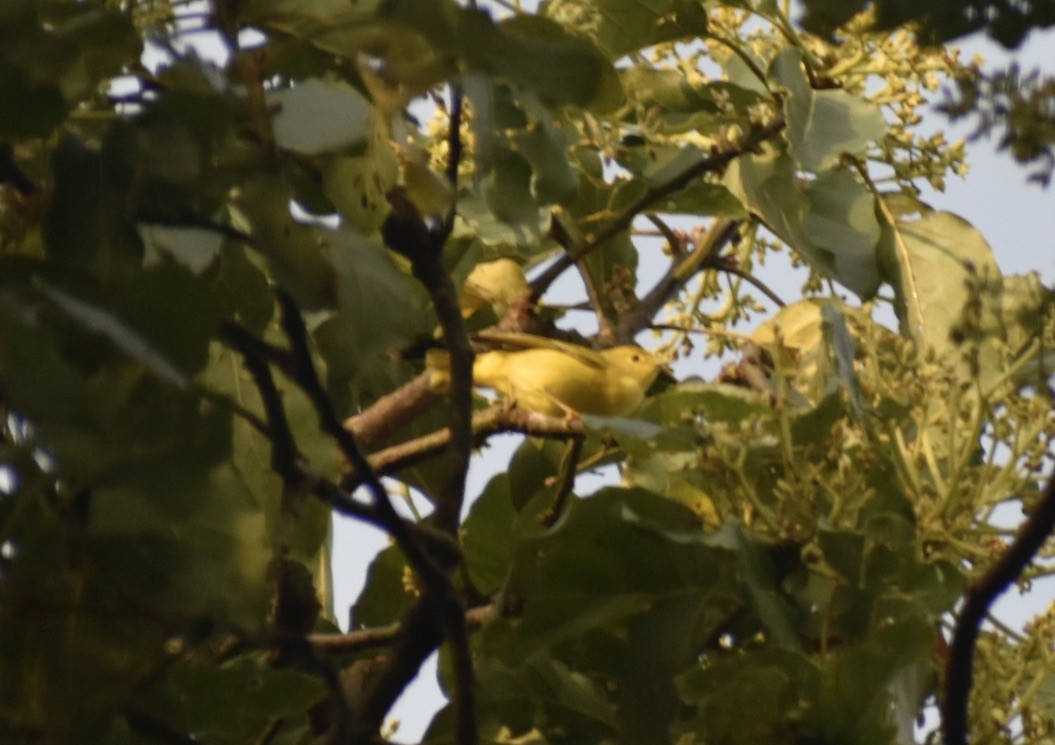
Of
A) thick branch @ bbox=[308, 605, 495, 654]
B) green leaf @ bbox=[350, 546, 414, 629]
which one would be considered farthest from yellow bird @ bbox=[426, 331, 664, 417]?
thick branch @ bbox=[308, 605, 495, 654]

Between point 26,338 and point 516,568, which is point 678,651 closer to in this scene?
point 516,568

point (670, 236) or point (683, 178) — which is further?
point (670, 236)

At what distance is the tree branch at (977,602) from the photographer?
45 centimetres

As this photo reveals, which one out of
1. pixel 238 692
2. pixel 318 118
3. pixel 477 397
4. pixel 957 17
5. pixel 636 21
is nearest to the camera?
pixel 957 17

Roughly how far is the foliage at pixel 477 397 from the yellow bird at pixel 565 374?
0.03 metres

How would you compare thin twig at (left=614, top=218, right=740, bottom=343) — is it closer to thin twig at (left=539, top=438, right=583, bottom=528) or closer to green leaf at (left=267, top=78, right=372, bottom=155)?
thin twig at (left=539, top=438, right=583, bottom=528)

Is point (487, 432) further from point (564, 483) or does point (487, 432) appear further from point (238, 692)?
point (238, 692)

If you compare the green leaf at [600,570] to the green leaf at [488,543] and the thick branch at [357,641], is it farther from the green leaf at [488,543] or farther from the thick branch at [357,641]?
the green leaf at [488,543]

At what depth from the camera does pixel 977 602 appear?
0.49 meters

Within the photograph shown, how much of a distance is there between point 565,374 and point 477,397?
0.11 m

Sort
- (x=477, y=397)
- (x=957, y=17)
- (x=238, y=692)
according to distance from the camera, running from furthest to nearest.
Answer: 1. (x=477, y=397)
2. (x=238, y=692)
3. (x=957, y=17)

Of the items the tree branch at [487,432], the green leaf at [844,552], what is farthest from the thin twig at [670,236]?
the green leaf at [844,552]

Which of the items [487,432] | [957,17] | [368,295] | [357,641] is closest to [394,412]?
[487,432]

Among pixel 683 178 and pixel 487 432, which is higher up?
pixel 683 178
